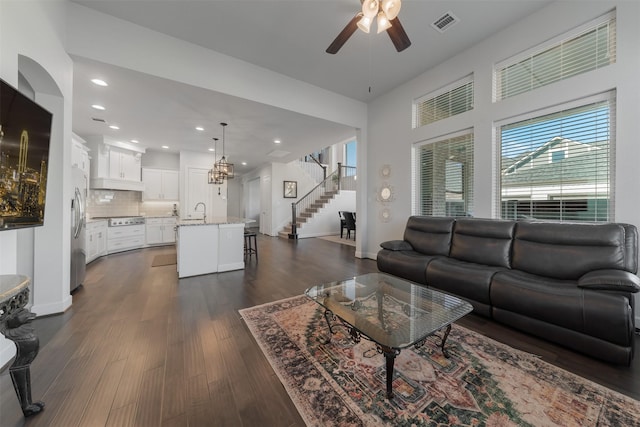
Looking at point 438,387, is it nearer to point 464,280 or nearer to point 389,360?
point 389,360

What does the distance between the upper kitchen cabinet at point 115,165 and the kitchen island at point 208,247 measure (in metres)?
3.33

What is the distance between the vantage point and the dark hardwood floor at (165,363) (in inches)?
51.3

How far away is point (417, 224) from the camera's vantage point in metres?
3.72

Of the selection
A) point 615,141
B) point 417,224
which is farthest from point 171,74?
point 615,141

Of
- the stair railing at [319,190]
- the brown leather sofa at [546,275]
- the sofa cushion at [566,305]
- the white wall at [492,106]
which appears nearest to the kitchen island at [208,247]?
the brown leather sofa at [546,275]

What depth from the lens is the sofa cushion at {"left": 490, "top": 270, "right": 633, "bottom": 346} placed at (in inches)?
64.1

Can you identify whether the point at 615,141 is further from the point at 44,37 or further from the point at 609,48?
the point at 44,37

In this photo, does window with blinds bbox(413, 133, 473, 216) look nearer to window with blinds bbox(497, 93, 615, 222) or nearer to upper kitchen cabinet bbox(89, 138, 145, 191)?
window with blinds bbox(497, 93, 615, 222)

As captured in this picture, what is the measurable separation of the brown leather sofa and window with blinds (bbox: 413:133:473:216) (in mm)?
655

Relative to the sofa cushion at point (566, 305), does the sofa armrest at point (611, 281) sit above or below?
above

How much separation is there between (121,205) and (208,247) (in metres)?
4.32

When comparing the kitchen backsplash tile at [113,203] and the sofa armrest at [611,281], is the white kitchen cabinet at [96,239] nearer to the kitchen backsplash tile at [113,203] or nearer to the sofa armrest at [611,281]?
the kitchen backsplash tile at [113,203]

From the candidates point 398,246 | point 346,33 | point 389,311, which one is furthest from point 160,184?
point 389,311

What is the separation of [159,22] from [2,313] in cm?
344
